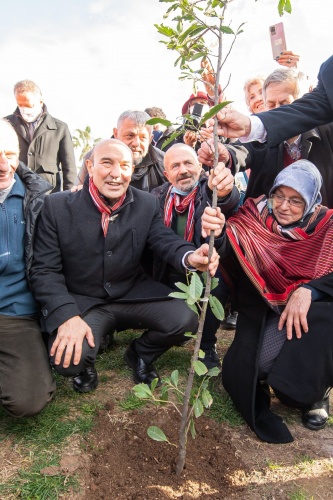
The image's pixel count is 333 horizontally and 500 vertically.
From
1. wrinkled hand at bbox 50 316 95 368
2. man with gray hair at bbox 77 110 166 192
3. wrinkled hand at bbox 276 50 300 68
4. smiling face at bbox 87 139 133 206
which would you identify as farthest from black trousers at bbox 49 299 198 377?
wrinkled hand at bbox 276 50 300 68

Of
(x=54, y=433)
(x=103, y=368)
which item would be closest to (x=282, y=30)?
(x=103, y=368)

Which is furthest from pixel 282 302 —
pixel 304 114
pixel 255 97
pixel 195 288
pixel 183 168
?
pixel 255 97

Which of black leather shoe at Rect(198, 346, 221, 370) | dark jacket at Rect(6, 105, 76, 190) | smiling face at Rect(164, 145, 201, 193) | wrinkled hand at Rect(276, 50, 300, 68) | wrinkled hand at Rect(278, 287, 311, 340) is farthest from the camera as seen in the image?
dark jacket at Rect(6, 105, 76, 190)

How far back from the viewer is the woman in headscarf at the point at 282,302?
103 inches

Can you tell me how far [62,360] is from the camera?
2715mm

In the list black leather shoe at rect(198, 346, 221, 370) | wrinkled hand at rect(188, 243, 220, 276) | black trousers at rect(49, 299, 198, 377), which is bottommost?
black leather shoe at rect(198, 346, 221, 370)

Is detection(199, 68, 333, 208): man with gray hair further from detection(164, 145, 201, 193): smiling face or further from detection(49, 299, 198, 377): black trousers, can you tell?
detection(49, 299, 198, 377): black trousers

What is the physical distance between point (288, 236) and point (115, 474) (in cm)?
185

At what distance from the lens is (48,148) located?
5352 mm

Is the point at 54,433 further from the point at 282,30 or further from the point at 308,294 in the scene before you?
the point at 282,30

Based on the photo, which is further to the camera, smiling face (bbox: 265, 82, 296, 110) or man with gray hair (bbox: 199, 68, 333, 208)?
smiling face (bbox: 265, 82, 296, 110)

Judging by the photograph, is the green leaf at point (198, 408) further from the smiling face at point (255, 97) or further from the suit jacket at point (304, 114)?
the smiling face at point (255, 97)

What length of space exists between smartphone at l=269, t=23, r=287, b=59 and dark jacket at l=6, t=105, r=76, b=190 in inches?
109

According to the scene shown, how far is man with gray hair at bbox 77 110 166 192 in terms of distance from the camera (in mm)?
4273
